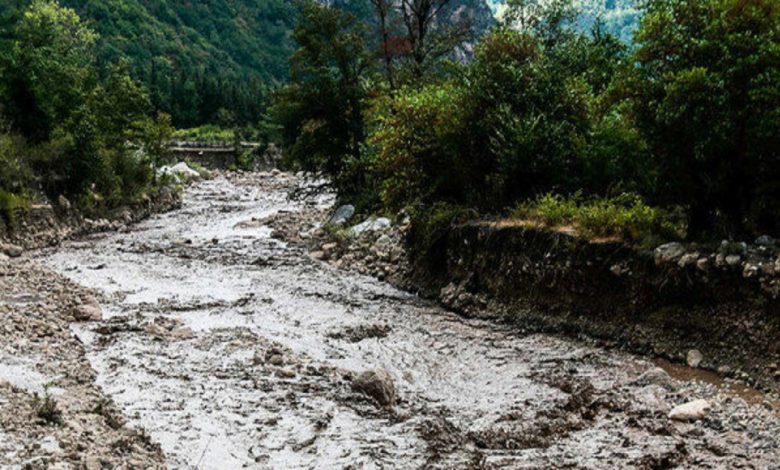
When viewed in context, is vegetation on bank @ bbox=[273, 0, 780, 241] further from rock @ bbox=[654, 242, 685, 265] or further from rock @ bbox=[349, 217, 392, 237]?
rock @ bbox=[349, 217, 392, 237]

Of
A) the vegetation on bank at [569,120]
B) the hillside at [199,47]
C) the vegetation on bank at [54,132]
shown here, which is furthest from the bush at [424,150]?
the hillside at [199,47]

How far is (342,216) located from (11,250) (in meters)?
13.2

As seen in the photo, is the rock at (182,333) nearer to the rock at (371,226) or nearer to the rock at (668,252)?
the rock at (668,252)

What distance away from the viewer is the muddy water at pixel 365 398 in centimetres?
856

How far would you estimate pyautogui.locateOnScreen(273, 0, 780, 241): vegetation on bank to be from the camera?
11453 mm

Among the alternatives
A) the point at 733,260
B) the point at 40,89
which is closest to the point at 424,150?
the point at 733,260

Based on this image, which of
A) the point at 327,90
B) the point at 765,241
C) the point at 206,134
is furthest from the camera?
the point at 206,134

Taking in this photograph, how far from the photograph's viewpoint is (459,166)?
62.6 ft

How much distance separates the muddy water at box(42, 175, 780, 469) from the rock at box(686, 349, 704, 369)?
0.86m

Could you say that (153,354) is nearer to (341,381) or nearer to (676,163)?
(341,381)

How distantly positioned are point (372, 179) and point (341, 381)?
19.5 meters

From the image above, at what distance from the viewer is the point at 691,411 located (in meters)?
9.45

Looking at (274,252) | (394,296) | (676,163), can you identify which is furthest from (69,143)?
(676,163)

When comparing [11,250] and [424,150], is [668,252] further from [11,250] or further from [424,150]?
[11,250]
